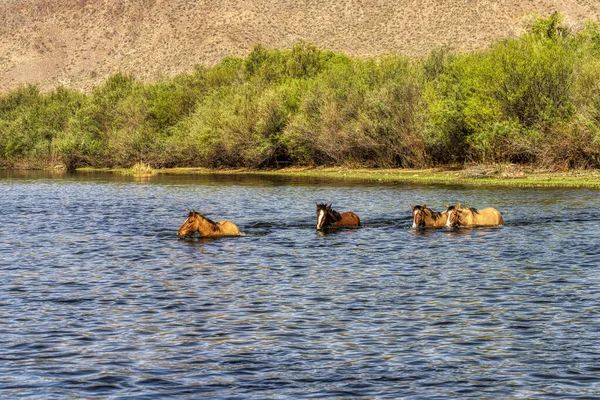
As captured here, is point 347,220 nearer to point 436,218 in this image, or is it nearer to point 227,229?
point 436,218

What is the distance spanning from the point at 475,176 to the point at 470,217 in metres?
27.5

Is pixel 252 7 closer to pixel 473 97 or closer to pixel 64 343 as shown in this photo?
pixel 473 97

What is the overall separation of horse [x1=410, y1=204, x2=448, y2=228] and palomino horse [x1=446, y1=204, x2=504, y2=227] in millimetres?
246

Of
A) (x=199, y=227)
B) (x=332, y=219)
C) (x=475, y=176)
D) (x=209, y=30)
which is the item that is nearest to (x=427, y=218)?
(x=332, y=219)

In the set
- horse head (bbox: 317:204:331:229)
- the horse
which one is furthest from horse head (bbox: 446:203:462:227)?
horse head (bbox: 317:204:331:229)

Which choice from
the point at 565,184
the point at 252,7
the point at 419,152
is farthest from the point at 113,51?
the point at 565,184

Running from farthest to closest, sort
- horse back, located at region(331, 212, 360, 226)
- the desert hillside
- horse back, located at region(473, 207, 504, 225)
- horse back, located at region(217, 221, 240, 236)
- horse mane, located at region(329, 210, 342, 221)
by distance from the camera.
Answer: the desert hillside, horse back, located at region(331, 212, 360, 226), horse back, located at region(473, 207, 504, 225), horse mane, located at region(329, 210, 342, 221), horse back, located at region(217, 221, 240, 236)

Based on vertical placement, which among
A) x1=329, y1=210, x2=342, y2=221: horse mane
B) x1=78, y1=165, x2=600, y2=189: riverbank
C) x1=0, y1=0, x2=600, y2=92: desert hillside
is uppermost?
x1=0, y1=0, x2=600, y2=92: desert hillside

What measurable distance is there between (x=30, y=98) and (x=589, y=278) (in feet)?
442

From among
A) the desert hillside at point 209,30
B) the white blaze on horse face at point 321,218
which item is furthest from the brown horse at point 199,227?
the desert hillside at point 209,30

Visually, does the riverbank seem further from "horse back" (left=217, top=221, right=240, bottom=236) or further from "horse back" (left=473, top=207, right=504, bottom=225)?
"horse back" (left=217, top=221, right=240, bottom=236)

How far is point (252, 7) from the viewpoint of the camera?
549 ft

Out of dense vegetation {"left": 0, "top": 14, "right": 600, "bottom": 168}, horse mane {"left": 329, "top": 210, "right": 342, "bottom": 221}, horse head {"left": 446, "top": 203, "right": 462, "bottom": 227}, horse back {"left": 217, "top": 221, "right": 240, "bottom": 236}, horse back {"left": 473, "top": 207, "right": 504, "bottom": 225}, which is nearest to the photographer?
horse back {"left": 217, "top": 221, "right": 240, "bottom": 236}

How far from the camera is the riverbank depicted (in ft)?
170
